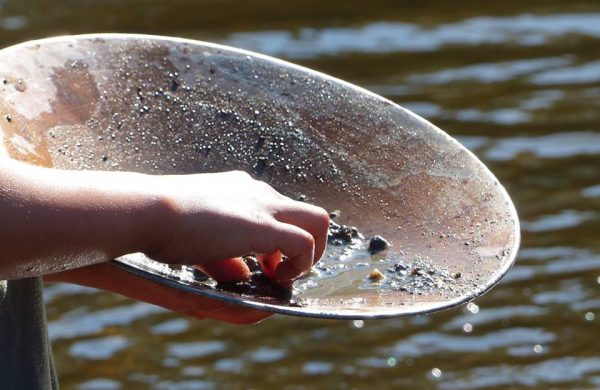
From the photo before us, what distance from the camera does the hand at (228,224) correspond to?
160 cm

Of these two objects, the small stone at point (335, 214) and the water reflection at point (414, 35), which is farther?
the water reflection at point (414, 35)

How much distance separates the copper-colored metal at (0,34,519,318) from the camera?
1.92 m

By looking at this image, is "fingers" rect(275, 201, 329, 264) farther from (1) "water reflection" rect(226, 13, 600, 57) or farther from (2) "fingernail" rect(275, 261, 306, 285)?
(1) "water reflection" rect(226, 13, 600, 57)

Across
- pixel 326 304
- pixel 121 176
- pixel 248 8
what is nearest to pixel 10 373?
pixel 121 176

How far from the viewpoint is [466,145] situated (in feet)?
18.4

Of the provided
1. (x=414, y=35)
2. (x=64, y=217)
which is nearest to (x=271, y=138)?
(x=64, y=217)

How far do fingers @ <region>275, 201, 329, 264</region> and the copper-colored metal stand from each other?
99 mm

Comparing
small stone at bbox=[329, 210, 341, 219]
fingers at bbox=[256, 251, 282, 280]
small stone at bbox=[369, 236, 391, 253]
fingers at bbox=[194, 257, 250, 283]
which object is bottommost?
fingers at bbox=[194, 257, 250, 283]

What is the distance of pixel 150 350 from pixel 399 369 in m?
0.86

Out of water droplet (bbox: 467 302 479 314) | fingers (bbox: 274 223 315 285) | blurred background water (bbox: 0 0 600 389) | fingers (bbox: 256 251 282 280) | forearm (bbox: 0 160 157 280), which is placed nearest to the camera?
forearm (bbox: 0 160 157 280)

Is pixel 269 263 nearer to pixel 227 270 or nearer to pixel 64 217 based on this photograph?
pixel 227 270

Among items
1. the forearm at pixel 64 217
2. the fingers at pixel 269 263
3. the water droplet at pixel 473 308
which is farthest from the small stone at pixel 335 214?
the water droplet at pixel 473 308

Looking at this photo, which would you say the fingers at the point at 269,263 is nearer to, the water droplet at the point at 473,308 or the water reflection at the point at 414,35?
the water droplet at the point at 473,308

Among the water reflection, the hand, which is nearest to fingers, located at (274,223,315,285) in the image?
the hand
